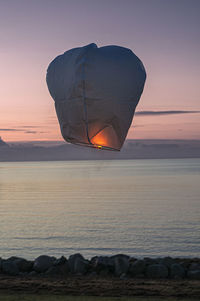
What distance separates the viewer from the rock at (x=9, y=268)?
53.8ft

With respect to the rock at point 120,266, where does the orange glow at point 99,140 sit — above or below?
above

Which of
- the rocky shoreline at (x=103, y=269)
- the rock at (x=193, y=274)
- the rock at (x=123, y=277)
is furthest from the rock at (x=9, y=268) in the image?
the rock at (x=193, y=274)

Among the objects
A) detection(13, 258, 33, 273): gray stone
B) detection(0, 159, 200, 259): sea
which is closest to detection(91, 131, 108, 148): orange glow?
detection(0, 159, 200, 259): sea

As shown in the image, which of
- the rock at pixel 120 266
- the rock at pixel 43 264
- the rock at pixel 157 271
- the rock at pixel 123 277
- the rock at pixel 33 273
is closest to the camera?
the rock at pixel 123 277

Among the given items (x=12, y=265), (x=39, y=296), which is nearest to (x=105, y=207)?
(x=12, y=265)

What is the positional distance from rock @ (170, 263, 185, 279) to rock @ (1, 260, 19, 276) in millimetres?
5942

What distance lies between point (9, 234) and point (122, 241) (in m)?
8.47

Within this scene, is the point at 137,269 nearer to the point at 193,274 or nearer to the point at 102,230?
the point at 193,274

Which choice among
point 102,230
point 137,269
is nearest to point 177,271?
point 137,269

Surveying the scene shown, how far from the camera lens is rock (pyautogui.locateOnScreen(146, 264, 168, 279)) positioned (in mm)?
15941

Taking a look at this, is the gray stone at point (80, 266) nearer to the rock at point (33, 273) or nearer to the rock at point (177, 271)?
the rock at point (33, 273)

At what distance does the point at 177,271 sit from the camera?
1608 centimetres

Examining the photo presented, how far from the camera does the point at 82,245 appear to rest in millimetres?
26281

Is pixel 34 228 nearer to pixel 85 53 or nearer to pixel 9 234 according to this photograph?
pixel 9 234
